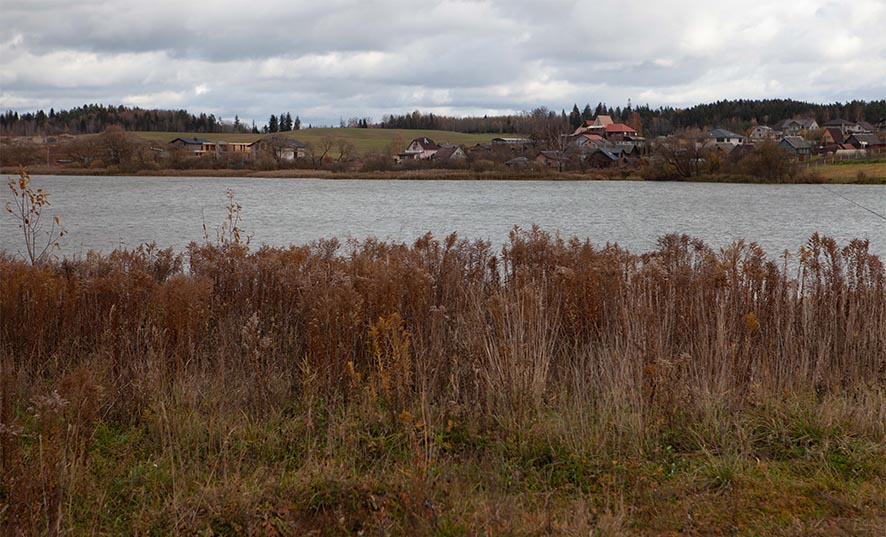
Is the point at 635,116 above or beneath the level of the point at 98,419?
above

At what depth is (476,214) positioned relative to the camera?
42.9 meters

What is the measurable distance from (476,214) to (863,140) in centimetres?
12862

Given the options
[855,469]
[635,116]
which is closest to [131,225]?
[855,469]

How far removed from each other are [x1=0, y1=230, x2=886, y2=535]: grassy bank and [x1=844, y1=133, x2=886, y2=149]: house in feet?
470

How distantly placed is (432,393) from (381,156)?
310ft

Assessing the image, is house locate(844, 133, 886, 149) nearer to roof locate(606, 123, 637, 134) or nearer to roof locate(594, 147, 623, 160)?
roof locate(606, 123, 637, 134)

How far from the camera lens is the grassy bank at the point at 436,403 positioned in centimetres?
471

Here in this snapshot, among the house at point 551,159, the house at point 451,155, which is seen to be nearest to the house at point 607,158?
the house at point 551,159

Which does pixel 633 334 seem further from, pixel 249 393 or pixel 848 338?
pixel 249 393

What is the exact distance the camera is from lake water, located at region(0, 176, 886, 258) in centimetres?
2969

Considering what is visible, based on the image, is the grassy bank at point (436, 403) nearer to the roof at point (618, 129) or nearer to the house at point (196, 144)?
the house at point (196, 144)

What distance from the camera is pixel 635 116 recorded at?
640 ft

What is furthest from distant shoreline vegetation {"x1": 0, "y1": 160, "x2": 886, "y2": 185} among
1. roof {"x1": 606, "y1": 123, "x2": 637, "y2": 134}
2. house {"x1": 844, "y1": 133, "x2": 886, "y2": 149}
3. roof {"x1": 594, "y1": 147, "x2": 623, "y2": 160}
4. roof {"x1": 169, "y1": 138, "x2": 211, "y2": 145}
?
roof {"x1": 606, "y1": 123, "x2": 637, "y2": 134}

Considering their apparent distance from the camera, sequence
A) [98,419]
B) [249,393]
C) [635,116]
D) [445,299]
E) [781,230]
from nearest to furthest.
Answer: [98,419] < [249,393] < [445,299] < [781,230] < [635,116]
